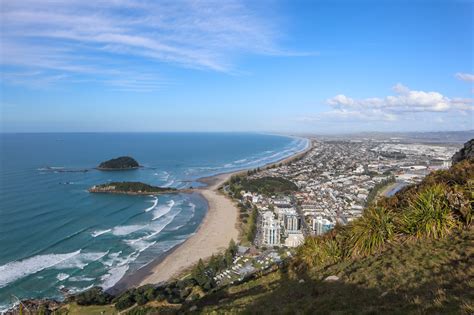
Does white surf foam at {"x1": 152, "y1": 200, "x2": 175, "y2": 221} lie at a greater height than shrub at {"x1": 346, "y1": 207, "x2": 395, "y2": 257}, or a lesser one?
lesser

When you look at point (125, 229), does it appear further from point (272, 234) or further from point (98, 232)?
point (272, 234)

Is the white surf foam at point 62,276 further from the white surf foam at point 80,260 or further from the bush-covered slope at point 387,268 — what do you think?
the bush-covered slope at point 387,268

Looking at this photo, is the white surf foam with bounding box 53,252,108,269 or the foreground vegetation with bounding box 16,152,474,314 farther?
the white surf foam with bounding box 53,252,108,269

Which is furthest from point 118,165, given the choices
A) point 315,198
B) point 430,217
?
point 430,217

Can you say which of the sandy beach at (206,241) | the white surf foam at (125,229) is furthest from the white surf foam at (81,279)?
the white surf foam at (125,229)

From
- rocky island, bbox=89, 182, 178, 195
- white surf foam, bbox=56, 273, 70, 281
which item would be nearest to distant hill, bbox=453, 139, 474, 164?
white surf foam, bbox=56, 273, 70, 281

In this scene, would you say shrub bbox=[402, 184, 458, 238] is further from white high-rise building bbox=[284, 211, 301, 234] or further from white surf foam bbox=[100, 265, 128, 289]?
white high-rise building bbox=[284, 211, 301, 234]
